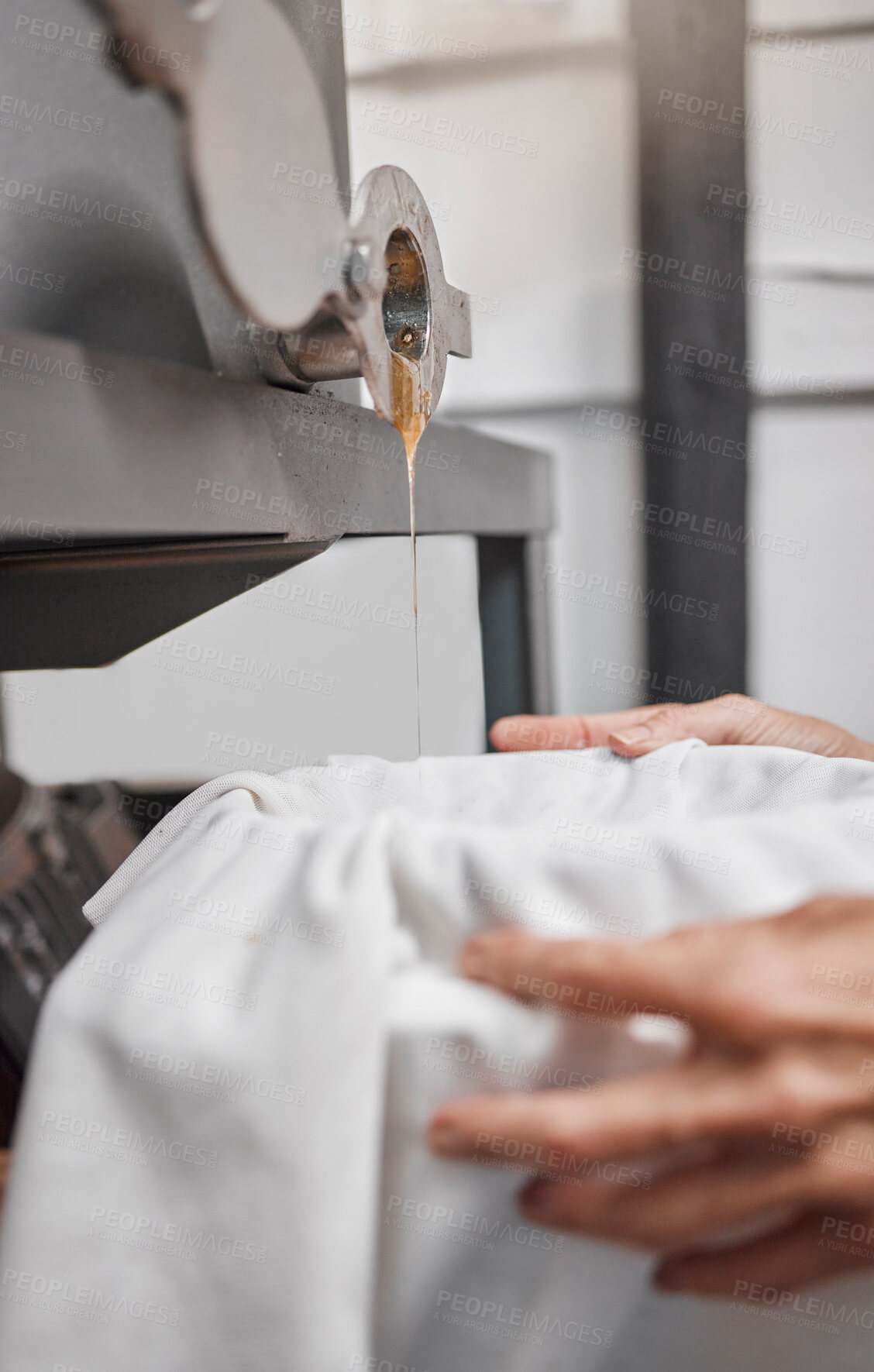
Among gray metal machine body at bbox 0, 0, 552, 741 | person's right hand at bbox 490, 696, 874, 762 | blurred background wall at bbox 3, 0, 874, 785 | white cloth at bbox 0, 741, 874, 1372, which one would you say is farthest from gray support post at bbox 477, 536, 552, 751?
white cloth at bbox 0, 741, 874, 1372

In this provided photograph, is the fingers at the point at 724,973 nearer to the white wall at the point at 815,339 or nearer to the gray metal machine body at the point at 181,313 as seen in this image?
the gray metal machine body at the point at 181,313

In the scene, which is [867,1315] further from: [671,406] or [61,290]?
[671,406]

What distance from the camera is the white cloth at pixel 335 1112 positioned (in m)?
0.21

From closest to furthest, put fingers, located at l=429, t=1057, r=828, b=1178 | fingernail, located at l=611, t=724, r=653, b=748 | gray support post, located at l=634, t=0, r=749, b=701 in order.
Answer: fingers, located at l=429, t=1057, r=828, b=1178, fingernail, located at l=611, t=724, r=653, b=748, gray support post, located at l=634, t=0, r=749, b=701

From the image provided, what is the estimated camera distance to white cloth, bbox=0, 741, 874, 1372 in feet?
0.69

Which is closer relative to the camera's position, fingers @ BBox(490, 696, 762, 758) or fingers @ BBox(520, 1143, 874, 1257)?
fingers @ BBox(520, 1143, 874, 1257)

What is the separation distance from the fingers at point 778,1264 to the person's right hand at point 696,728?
0.93 feet

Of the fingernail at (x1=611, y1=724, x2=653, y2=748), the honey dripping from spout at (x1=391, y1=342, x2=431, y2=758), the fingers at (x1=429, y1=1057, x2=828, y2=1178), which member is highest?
the honey dripping from spout at (x1=391, y1=342, x2=431, y2=758)

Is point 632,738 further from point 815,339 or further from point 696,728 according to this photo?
point 815,339

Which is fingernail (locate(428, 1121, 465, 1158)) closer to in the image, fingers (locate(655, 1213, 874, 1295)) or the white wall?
fingers (locate(655, 1213, 874, 1295))

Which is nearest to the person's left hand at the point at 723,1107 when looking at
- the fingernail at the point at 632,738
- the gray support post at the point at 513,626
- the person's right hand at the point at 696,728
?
the fingernail at the point at 632,738

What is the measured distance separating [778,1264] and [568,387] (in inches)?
51.0

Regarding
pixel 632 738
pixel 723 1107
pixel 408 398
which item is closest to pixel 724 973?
pixel 723 1107

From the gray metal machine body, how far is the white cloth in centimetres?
13
